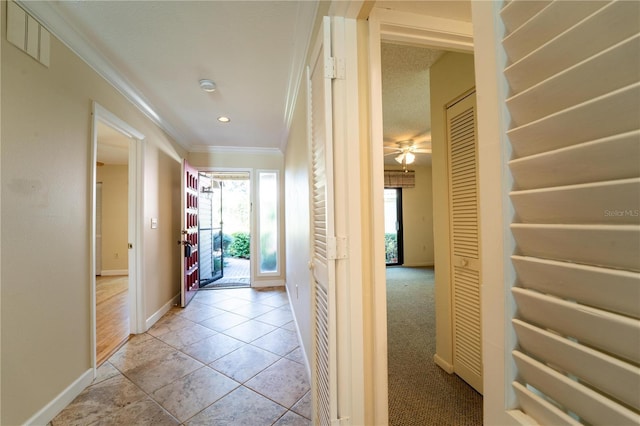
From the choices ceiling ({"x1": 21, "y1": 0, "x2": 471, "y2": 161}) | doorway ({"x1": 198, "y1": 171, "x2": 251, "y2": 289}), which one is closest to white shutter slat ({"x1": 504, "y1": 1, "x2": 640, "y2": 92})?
ceiling ({"x1": 21, "y1": 0, "x2": 471, "y2": 161})

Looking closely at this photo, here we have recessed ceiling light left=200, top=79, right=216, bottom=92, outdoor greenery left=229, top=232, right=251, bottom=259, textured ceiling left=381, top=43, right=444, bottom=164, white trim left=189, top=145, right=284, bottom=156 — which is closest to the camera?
textured ceiling left=381, top=43, right=444, bottom=164

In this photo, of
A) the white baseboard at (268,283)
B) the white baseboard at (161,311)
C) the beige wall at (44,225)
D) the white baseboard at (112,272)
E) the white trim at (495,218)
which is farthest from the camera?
the white baseboard at (112,272)

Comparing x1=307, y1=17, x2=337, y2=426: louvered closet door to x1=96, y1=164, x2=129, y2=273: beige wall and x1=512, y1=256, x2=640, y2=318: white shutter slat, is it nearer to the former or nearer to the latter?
x1=512, y1=256, x2=640, y2=318: white shutter slat

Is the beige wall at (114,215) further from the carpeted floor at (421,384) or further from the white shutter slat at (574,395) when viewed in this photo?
the white shutter slat at (574,395)

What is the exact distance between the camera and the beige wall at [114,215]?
5422mm

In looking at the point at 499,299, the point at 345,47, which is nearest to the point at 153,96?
the point at 345,47

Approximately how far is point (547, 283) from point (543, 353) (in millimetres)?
91

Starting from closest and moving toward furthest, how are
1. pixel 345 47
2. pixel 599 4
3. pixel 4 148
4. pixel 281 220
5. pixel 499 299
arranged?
pixel 599 4 < pixel 499 299 < pixel 345 47 < pixel 4 148 < pixel 281 220

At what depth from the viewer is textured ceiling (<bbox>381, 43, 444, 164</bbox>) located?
2.01 meters

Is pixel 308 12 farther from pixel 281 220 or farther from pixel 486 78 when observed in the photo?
pixel 281 220

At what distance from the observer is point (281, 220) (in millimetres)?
4527

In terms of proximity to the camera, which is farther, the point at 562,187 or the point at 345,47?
the point at 345,47

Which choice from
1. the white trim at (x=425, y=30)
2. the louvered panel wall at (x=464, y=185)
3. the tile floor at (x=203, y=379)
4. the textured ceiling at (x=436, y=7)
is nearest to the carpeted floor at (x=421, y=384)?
the tile floor at (x=203, y=379)

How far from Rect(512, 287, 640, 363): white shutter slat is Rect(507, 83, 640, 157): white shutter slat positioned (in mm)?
191
